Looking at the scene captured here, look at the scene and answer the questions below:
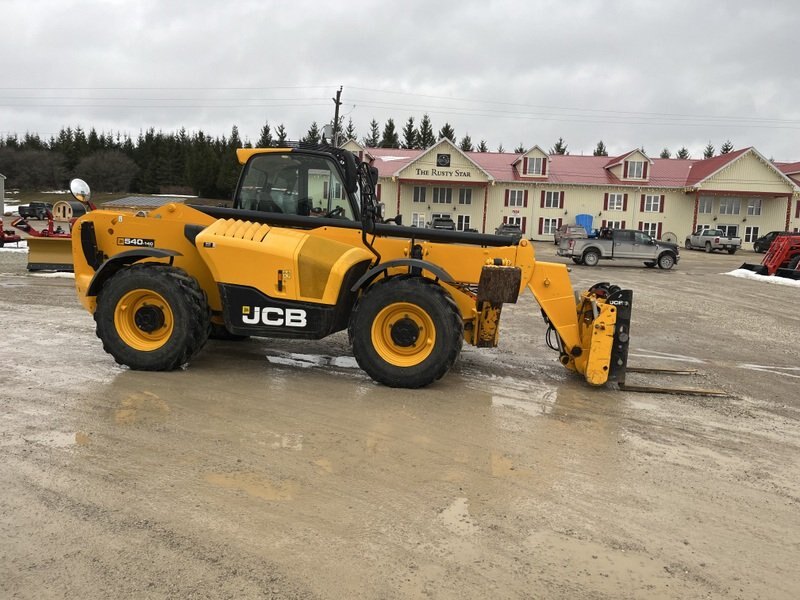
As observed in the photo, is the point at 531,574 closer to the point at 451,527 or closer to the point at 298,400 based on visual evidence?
the point at 451,527

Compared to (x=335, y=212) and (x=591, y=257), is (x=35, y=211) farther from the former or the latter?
(x=335, y=212)

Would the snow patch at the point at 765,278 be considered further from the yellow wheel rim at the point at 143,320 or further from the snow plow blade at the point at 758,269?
the yellow wheel rim at the point at 143,320

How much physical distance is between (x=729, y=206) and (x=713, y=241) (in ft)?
25.3

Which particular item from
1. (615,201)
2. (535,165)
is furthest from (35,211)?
(615,201)

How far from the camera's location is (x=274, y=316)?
6.39 m

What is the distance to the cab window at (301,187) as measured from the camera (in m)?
6.79

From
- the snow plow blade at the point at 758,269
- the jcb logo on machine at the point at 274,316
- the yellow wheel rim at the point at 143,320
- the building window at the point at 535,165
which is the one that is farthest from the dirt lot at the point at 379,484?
the building window at the point at 535,165

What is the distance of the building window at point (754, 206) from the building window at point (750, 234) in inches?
46.1

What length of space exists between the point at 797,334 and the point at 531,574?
399 inches

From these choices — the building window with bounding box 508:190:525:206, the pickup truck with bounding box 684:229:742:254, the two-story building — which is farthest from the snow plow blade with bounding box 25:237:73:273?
the pickup truck with bounding box 684:229:742:254

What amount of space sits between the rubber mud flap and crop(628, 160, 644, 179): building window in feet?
158

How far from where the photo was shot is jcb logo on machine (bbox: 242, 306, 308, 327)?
A: 20.9 ft

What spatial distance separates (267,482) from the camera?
13.3ft

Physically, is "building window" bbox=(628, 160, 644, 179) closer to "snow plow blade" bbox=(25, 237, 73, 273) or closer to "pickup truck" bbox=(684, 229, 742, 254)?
"pickup truck" bbox=(684, 229, 742, 254)
